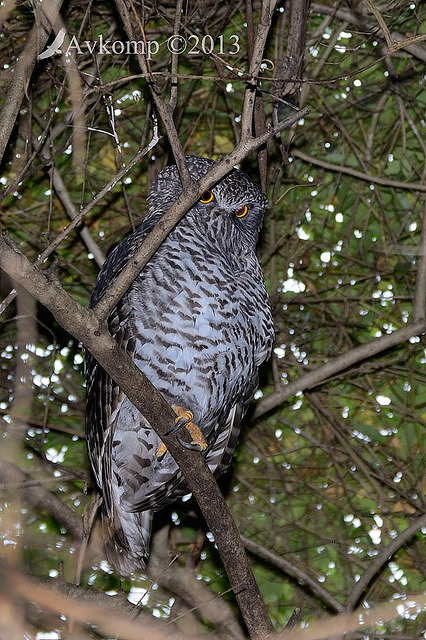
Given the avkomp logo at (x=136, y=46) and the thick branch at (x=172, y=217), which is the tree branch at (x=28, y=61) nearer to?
the avkomp logo at (x=136, y=46)

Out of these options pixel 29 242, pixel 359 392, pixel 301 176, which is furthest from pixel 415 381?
pixel 29 242

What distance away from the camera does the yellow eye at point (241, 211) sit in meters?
3.15

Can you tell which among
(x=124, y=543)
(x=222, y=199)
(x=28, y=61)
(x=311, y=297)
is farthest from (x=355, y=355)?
(x=28, y=61)

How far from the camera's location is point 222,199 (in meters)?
3.08

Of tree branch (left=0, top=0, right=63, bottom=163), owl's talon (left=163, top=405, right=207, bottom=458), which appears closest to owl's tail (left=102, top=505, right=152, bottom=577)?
owl's talon (left=163, top=405, right=207, bottom=458)

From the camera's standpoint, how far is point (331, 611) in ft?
12.8

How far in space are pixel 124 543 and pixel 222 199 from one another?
52.9 inches

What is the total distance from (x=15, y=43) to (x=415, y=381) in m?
2.54

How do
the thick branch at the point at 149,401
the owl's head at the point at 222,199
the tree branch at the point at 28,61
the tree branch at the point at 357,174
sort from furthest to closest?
the tree branch at the point at 357,174, the owl's head at the point at 222,199, the tree branch at the point at 28,61, the thick branch at the point at 149,401

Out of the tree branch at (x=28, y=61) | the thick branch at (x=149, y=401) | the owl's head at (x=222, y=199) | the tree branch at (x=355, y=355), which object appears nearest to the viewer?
the thick branch at (x=149, y=401)

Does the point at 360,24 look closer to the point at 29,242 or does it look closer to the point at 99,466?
the point at 29,242

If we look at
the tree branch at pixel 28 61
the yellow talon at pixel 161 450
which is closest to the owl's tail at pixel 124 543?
the yellow talon at pixel 161 450

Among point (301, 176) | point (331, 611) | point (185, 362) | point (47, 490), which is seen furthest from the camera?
point (301, 176)

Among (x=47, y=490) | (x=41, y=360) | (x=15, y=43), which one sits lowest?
(x=47, y=490)
